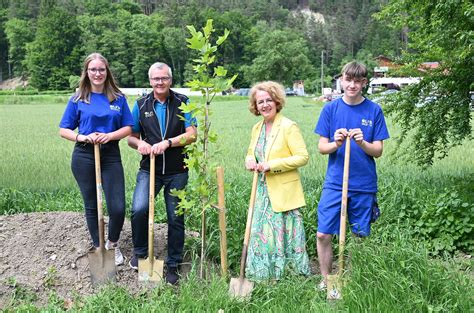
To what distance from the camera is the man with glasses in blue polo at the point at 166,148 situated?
4184 mm

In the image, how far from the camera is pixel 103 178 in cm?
438

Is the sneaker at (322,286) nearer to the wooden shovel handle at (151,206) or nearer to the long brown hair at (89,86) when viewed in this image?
the wooden shovel handle at (151,206)

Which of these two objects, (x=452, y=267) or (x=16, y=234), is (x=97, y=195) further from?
(x=452, y=267)

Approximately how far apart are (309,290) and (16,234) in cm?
306

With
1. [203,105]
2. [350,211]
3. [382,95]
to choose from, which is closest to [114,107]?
[203,105]

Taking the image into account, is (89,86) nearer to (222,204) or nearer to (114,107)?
(114,107)

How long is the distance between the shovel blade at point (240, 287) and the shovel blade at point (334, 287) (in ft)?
1.94

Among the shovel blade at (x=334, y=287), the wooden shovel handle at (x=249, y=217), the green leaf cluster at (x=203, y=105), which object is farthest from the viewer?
the wooden shovel handle at (x=249, y=217)

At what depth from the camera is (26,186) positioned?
7688 millimetres

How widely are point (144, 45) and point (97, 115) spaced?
7477 centimetres

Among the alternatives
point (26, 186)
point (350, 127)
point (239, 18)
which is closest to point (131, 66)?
point (239, 18)

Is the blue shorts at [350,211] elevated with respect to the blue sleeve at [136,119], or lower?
lower

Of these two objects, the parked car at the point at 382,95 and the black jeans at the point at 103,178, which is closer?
the black jeans at the point at 103,178

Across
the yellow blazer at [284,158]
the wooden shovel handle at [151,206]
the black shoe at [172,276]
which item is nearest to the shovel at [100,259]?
the wooden shovel handle at [151,206]
